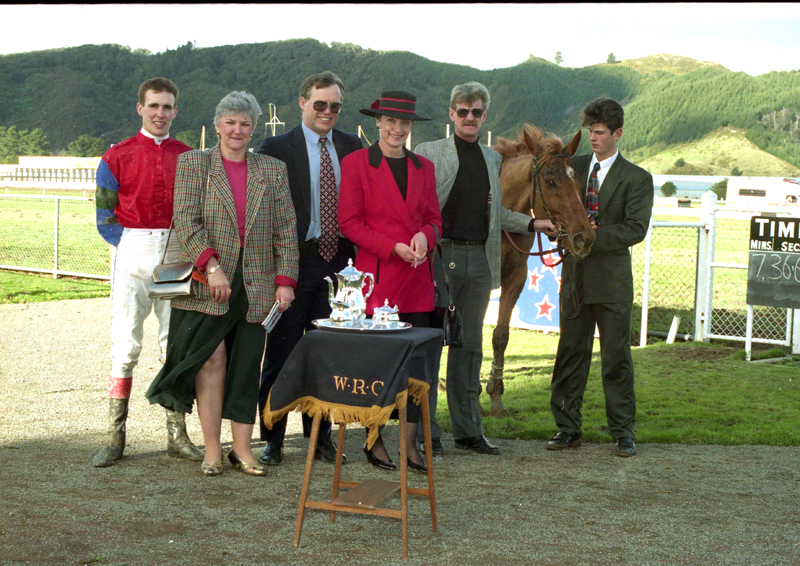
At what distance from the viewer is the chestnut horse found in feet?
17.5

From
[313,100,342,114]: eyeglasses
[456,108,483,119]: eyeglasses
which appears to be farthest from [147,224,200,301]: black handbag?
[456,108,483,119]: eyeglasses

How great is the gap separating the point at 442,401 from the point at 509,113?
519ft

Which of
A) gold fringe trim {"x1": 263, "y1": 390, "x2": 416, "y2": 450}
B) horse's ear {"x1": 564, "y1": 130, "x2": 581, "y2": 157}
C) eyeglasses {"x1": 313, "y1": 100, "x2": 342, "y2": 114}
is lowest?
gold fringe trim {"x1": 263, "y1": 390, "x2": 416, "y2": 450}

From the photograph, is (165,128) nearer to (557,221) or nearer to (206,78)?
(557,221)

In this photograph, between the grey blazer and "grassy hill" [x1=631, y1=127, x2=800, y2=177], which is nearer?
the grey blazer

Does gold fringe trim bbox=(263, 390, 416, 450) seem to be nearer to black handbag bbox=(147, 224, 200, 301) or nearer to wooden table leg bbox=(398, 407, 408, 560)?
wooden table leg bbox=(398, 407, 408, 560)

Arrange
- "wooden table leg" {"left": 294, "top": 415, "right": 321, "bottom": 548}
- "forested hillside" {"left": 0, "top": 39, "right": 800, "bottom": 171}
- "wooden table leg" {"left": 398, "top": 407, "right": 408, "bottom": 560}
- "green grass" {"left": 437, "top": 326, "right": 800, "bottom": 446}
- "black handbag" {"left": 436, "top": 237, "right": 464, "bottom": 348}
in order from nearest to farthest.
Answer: "wooden table leg" {"left": 398, "top": 407, "right": 408, "bottom": 560} < "wooden table leg" {"left": 294, "top": 415, "right": 321, "bottom": 548} < "black handbag" {"left": 436, "top": 237, "right": 464, "bottom": 348} < "green grass" {"left": 437, "top": 326, "right": 800, "bottom": 446} < "forested hillside" {"left": 0, "top": 39, "right": 800, "bottom": 171}

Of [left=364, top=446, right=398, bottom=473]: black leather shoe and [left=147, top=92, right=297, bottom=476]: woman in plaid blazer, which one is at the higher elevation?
[left=147, top=92, right=297, bottom=476]: woman in plaid blazer

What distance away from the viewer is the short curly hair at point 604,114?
17.5ft

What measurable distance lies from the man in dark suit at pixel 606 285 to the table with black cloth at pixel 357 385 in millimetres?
1899

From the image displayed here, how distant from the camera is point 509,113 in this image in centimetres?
16012

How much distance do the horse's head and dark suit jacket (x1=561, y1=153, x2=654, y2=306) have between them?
0.15 meters

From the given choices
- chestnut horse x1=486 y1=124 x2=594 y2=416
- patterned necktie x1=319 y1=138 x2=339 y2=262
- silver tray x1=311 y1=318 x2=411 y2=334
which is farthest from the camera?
chestnut horse x1=486 y1=124 x2=594 y2=416

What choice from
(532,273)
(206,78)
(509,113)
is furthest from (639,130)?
(532,273)
